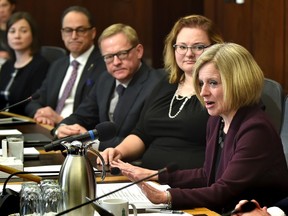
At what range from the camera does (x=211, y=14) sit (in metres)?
6.21

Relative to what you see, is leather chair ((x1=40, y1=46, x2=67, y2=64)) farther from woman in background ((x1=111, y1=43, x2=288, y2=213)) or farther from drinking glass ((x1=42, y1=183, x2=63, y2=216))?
drinking glass ((x1=42, y1=183, x2=63, y2=216))

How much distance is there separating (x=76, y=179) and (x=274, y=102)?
136 cm

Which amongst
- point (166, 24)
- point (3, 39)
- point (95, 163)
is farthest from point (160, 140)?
point (3, 39)

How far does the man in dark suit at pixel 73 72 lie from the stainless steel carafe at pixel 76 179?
300 cm

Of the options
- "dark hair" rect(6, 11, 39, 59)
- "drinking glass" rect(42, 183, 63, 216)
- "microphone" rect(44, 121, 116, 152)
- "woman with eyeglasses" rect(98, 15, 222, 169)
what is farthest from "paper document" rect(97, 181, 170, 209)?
"dark hair" rect(6, 11, 39, 59)

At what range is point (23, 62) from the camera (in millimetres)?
6973

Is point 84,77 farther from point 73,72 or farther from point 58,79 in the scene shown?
point 58,79

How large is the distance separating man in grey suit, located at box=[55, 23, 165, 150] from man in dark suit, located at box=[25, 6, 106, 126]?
0.72m

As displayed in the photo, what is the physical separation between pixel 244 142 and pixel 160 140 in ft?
3.72

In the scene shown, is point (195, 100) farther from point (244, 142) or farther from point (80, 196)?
point (80, 196)

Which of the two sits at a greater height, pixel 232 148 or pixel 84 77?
pixel 84 77

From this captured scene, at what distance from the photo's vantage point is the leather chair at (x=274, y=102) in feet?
11.7

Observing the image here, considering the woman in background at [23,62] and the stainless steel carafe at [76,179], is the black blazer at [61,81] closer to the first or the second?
the woman in background at [23,62]

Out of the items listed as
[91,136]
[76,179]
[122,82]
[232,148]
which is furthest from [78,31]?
[76,179]
